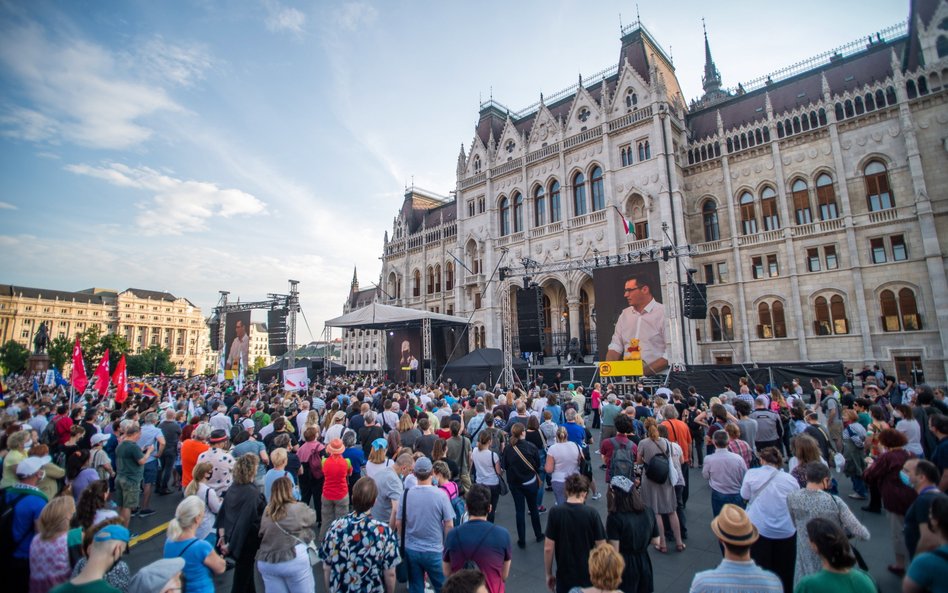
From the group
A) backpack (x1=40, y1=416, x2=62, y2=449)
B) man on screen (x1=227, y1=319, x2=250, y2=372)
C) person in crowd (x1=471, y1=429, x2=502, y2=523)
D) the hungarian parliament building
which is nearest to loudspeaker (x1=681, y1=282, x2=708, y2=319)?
the hungarian parliament building

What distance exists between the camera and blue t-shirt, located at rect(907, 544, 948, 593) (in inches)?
99.6

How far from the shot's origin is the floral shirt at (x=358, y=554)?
140 inches

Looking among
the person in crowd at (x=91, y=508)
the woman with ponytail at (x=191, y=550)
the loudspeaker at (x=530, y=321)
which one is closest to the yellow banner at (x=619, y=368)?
the loudspeaker at (x=530, y=321)

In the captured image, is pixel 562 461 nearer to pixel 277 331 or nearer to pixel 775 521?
pixel 775 521

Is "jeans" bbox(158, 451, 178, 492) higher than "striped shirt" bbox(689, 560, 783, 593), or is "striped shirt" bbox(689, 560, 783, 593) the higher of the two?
"striped shirt" bbox(689, 560, 783, 593)

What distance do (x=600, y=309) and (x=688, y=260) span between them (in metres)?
7.23

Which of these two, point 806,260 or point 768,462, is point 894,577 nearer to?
point 768,462

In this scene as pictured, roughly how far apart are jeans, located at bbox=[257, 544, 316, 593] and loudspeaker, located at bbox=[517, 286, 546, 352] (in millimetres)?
18668

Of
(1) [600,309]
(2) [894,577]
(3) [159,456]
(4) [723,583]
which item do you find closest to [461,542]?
(4) [723,583]

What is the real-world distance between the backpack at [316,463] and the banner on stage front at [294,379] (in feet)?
38.9

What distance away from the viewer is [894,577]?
4965 millimetres

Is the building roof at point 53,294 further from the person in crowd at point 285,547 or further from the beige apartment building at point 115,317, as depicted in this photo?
the person in crowd at point 285,547

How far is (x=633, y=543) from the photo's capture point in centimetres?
391

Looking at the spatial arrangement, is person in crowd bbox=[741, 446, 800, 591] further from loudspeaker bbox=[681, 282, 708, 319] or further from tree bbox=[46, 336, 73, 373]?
tree bbox=[46, 336, 73, 373]
